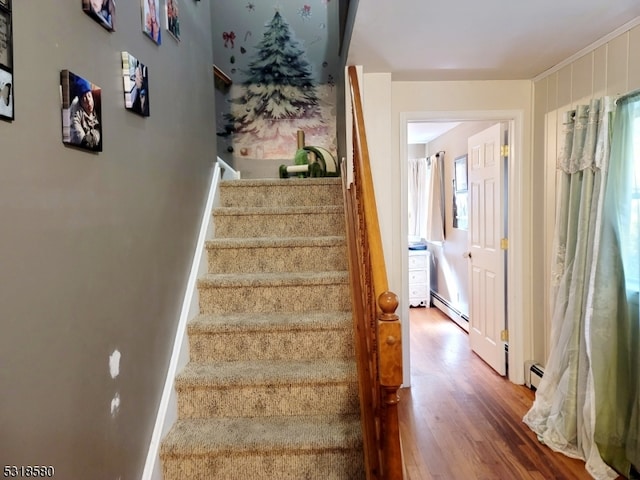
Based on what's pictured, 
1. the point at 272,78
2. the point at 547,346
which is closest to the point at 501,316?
the point at 547,346

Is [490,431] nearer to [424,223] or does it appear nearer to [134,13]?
[134,13]

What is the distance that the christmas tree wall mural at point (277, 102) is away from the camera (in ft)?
12.1

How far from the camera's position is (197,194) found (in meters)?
2.35

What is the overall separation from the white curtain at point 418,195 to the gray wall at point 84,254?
4.49 metres

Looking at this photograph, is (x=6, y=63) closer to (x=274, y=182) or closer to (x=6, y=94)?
(x=6, y=94)

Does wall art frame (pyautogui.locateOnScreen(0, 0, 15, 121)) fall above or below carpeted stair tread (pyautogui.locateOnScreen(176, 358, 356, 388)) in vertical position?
above

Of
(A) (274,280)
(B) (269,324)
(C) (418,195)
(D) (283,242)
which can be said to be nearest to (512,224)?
(D) (283,242)

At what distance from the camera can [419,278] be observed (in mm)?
5430

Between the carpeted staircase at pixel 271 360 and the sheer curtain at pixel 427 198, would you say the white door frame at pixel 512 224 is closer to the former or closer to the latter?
the carpeted staircase at pixel 271 360

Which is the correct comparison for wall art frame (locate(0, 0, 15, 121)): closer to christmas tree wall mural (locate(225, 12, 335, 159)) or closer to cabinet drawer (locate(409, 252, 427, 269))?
christmas tree wall mural (locate(225, 12, 335, 159))

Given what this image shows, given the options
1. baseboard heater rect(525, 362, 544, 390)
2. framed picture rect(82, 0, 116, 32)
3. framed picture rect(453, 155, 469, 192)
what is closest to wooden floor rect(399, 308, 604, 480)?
baseboard heater rect(525, 362, 544, 390)

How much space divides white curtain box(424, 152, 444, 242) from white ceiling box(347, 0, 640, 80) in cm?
258

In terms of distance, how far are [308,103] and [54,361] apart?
3155 millimetres

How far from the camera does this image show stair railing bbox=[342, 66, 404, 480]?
1.19m
